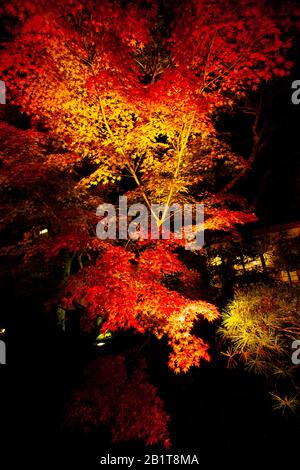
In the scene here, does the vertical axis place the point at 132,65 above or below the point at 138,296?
above

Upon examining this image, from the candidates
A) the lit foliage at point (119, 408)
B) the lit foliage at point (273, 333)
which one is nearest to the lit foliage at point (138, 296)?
the lit foliage at point (273, 333)

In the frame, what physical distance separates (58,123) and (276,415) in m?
8.97

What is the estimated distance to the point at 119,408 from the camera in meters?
7.11

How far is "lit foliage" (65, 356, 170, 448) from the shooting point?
22.9 feet

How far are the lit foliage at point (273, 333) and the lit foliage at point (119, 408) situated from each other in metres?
2.52

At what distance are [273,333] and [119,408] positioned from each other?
3.98 meters

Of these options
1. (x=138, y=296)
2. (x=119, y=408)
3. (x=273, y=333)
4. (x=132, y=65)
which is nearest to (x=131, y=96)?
(x=132, y=65)

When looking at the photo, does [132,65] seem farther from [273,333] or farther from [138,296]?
[273,333]

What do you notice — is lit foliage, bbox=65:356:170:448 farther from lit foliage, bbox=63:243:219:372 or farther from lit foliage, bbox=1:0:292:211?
lit foliage, bbox=1:0:292:211

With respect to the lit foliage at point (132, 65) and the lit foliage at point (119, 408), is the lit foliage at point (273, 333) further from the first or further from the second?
the lit foliage at point (132, 65)

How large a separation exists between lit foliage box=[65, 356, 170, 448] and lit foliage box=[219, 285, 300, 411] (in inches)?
99.2

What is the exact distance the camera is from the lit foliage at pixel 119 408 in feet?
22.9

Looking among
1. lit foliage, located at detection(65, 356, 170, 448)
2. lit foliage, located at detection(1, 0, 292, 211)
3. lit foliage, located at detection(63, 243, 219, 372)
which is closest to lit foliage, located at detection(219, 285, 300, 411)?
lit foliage, located at detection(63, 243, 219, 372)
